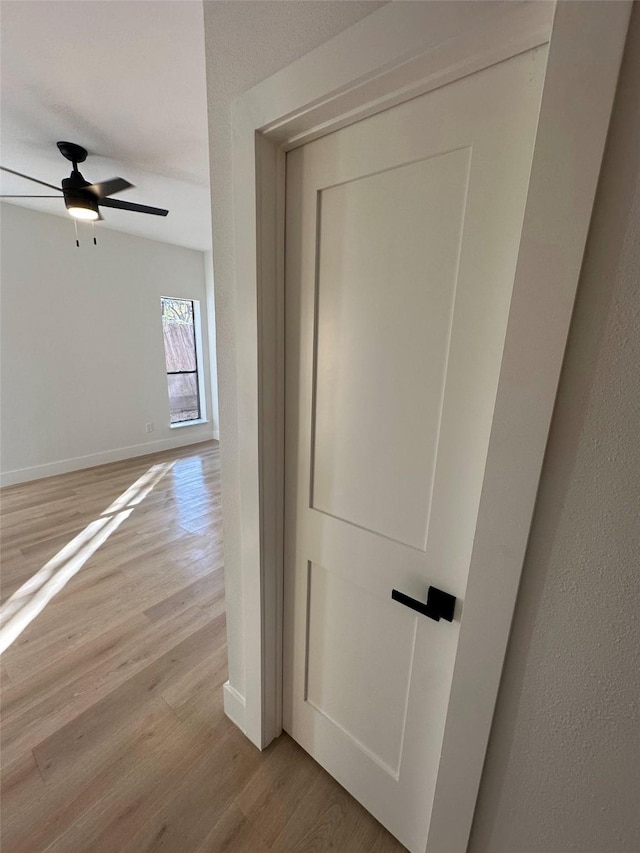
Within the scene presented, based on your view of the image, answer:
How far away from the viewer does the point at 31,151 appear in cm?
248

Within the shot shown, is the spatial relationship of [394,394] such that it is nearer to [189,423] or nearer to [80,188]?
[80,188]

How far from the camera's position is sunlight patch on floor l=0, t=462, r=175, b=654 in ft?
6.68

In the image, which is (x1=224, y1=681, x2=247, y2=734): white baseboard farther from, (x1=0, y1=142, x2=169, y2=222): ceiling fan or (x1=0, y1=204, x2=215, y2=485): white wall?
(x1=0, y1=204, x2=215, y2=485): white wall

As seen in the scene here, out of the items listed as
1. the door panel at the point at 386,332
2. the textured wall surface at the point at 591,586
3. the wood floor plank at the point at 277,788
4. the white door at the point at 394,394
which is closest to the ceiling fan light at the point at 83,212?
the white door at the point at 394,394

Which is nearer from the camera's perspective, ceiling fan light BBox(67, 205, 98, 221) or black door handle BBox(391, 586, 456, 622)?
black door handle BBox(391, 586, 456, 622)

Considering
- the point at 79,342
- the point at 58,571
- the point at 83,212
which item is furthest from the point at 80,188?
the point at 58,571

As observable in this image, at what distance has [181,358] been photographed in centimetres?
543

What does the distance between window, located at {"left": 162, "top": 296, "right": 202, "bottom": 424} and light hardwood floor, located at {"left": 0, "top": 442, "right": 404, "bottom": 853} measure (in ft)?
10.1

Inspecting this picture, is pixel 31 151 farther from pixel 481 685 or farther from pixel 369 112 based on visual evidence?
pixel 481 685

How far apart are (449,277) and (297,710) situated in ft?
5.27

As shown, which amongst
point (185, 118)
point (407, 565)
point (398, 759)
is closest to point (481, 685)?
point (407, 565)

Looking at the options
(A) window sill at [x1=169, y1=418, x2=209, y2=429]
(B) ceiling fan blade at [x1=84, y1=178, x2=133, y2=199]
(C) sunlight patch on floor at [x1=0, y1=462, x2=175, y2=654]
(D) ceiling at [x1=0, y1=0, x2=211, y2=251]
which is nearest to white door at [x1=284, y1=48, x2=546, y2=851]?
(D) ceiling at [x1=0, y1=0, x2=211, y2=251]

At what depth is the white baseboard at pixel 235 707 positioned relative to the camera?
1463 millimetres

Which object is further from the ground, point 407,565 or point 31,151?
point 31,151
